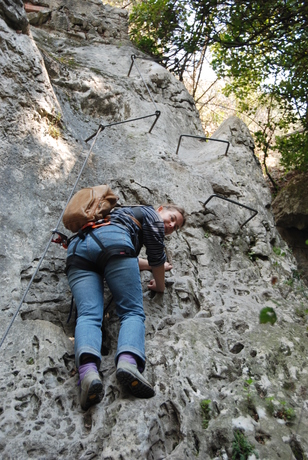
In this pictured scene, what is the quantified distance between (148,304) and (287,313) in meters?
1.23

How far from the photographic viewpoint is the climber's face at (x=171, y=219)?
3283 mm

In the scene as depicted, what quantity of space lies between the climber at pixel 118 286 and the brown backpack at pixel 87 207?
0.11 meters

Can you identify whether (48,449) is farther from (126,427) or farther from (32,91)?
(32,91)

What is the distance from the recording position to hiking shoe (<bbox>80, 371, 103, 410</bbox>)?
7.41ft

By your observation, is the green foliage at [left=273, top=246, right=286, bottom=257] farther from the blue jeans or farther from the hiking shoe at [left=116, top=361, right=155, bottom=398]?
the hiking shoe at [left=116, top=361, right=155, bottom=398]

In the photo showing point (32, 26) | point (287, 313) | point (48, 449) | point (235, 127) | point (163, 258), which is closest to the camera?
point (48, 449)

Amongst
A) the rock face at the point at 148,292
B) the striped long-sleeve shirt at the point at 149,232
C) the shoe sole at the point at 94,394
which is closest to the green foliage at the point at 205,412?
the rock face at the point at 148,292

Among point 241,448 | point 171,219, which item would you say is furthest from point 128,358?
point 171,219

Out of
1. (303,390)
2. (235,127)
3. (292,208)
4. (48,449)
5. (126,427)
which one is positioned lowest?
(48,449)

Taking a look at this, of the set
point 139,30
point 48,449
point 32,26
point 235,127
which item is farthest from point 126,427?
point 139,30

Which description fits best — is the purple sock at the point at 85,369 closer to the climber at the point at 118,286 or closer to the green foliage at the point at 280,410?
the climber at the point at 118,286

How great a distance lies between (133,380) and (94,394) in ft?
0.77

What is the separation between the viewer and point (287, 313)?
349cm

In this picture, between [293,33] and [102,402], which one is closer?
[102,402]
